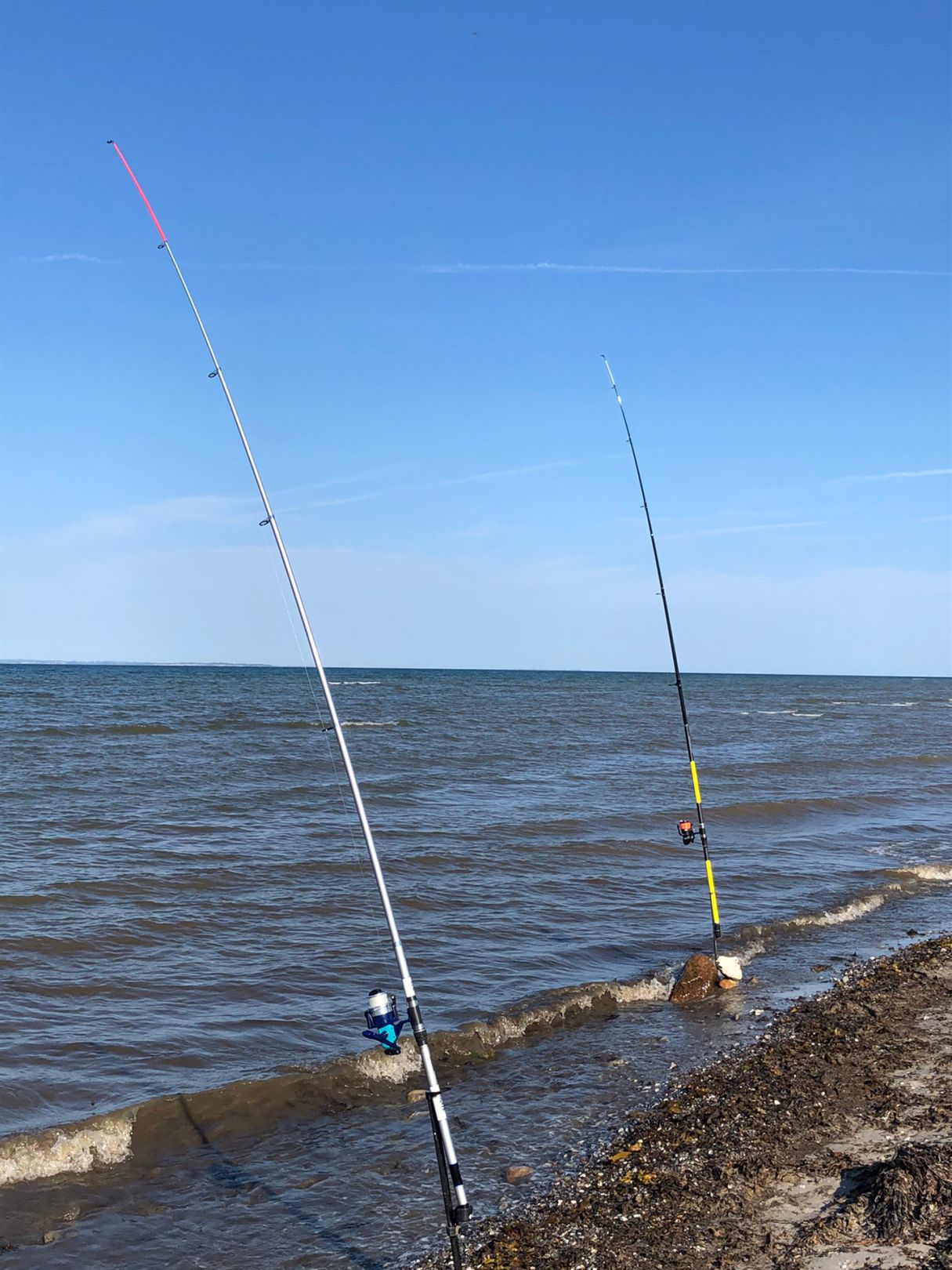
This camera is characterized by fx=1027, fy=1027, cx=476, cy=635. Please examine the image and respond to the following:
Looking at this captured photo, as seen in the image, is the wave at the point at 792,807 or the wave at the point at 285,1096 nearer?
the wave at the point at 285,1096

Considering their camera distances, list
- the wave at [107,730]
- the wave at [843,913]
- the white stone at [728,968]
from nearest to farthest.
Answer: the white stone at [728,968] → the wave at [843,913] → the wave at [107,730]

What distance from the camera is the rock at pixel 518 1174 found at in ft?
21.5

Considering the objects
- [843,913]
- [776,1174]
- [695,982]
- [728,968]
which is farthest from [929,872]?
[776,1174]

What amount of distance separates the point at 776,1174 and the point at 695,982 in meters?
4.50

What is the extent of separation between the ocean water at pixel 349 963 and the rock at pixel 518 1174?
0.08m

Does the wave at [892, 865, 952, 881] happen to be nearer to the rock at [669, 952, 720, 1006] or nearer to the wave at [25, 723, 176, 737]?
the rock at [669, 952, 720, 1006]

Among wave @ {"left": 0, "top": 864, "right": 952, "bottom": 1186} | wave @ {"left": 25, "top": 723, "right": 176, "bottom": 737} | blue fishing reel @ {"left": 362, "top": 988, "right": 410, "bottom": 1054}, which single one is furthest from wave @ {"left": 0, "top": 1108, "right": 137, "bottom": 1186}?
wave @ {"left": 25, "top": 723, "right": 176, "bottom": 737}

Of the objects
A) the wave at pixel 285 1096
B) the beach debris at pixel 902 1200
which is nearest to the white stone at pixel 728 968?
the wave at pixel 285 1096

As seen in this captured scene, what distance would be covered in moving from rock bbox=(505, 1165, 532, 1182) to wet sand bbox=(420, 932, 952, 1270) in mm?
336

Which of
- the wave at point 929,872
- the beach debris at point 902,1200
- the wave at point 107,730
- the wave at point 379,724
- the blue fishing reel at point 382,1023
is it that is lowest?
the wave at point 929,872

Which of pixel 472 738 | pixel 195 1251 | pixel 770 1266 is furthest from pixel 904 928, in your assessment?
pixel 472 738

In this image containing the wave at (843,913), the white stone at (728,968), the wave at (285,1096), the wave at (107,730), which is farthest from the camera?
the wave at (107,730)

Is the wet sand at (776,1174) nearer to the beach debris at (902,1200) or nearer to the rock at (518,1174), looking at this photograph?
the beach debris at (902,1200)

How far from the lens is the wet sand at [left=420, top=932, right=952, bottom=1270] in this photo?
513 centimetres
